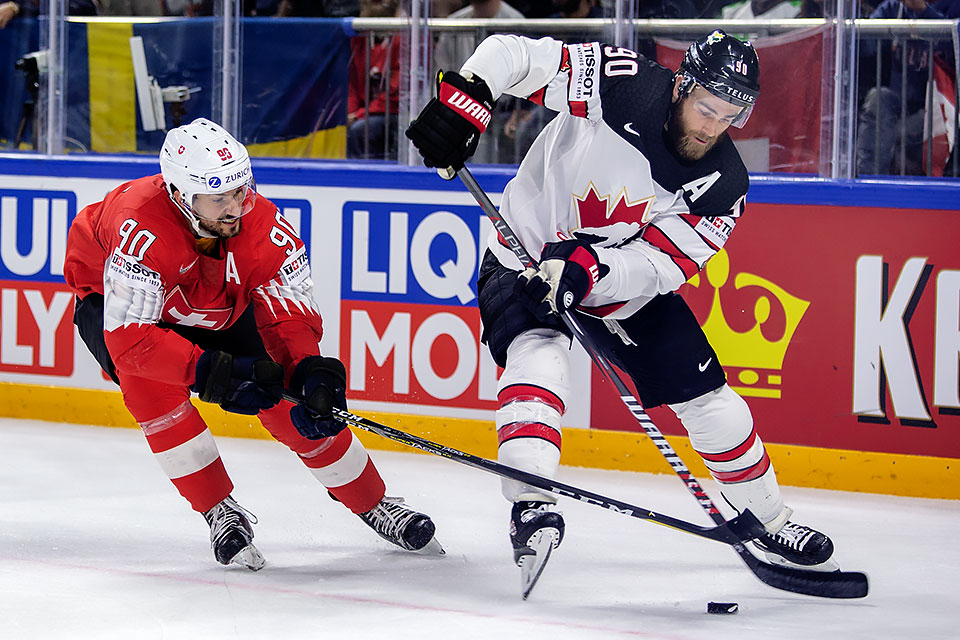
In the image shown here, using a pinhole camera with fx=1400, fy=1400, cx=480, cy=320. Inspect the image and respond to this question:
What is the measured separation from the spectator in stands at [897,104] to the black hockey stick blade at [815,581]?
5.52ft

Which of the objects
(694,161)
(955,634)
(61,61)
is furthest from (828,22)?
(61,61)

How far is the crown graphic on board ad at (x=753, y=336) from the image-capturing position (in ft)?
14.5

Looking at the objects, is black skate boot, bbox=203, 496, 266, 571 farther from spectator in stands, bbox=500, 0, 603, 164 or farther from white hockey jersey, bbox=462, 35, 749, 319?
spectator in stands, bbox=500, 0, 603, 164

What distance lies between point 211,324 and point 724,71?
1329 mm

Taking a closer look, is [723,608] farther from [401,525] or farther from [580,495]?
[401,525]

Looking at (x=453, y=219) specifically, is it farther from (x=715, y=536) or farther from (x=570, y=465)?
(x=715, y=536)

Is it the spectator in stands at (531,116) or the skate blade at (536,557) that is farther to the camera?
the spectator in stands at (531,116)

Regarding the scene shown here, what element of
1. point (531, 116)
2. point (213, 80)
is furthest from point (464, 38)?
point (213, 80)

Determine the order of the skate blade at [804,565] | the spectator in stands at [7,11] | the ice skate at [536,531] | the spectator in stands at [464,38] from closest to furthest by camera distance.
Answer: the ice skate at [536,531]
the skate blade at [804,565]
the spectator in stands at [464,38]
the spectator in stands at [7,11]

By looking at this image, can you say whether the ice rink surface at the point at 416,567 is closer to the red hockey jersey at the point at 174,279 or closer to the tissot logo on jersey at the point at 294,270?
the red hockey jersey at the point at 174,279

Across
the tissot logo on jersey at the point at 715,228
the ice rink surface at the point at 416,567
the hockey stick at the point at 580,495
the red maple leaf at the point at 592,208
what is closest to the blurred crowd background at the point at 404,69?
the ice rink surface at the point at 416,567

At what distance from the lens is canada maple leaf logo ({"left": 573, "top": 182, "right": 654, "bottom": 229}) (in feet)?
10.3

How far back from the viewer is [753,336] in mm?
4445

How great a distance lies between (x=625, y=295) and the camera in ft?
10.0
